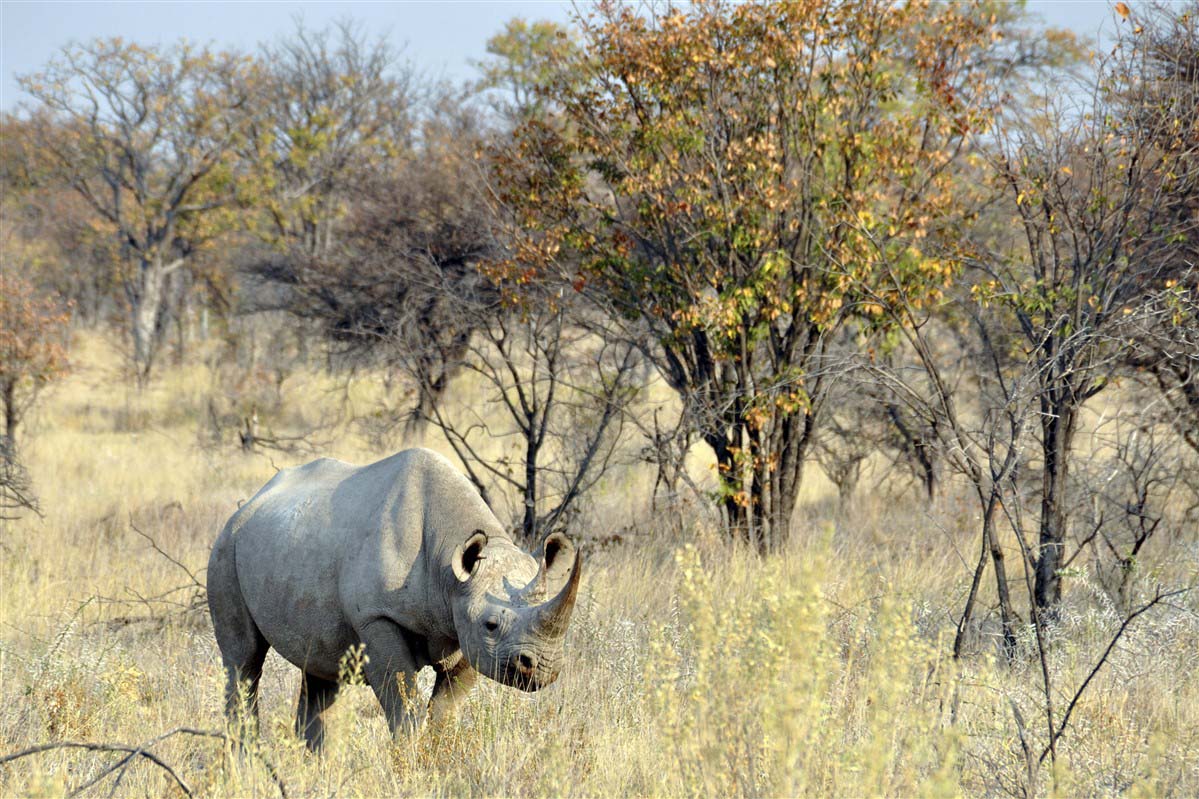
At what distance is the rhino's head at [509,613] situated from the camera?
4082mm

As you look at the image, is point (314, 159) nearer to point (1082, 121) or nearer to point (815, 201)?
point (815, 201)

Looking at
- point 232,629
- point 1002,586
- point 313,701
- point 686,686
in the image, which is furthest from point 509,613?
point 1002,586

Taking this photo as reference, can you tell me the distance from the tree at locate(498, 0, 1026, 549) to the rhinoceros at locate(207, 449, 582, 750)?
3295 mm

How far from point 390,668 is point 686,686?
135 centimetres

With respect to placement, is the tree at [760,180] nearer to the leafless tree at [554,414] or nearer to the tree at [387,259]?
the leafless tree at [554,414]

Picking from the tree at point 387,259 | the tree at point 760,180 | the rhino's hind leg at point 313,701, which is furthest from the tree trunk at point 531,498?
the tree at point 387,259

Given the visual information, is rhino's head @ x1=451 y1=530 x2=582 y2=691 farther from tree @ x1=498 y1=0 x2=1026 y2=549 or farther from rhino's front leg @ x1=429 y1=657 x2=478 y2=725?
tree @ x1=498 y1=0 x2=1026 y2=549

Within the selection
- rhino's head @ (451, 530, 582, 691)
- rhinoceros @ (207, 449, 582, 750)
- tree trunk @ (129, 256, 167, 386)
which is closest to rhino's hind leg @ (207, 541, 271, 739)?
rhinoceros @ (207, 449, 582, 750)

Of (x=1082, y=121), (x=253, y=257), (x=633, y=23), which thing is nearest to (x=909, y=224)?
(x=1082, y=121)

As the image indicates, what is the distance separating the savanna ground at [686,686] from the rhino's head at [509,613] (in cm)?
32

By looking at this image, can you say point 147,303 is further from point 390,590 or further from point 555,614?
point 555,614

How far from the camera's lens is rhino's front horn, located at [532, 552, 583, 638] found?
395cm

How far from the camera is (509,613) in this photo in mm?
4156

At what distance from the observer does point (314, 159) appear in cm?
2616
